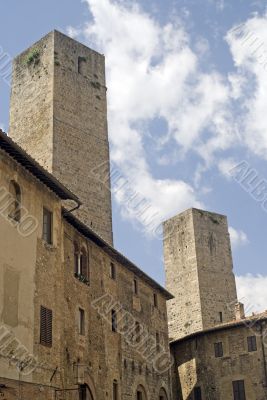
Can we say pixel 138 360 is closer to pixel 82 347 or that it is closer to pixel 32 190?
pixel 82 347

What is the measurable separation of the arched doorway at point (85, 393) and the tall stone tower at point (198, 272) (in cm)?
1890

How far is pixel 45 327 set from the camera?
17.3 m

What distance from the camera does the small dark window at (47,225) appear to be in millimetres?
18375

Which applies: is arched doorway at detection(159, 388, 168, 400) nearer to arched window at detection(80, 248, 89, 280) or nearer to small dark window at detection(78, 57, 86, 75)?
arched window at detection(80, 248, 89, 280)

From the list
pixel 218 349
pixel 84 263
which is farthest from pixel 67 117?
pixel 218 349

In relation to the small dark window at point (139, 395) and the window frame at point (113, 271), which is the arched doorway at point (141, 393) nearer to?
the small dark window at point (139, 395)

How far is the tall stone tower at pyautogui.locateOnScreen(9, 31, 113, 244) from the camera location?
97.2 ft

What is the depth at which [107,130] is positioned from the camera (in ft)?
107

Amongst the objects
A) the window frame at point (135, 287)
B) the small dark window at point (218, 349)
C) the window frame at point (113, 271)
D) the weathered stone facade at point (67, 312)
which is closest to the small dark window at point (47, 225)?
the weathered stone facade at point (67, 312)

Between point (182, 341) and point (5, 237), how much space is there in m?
19.9

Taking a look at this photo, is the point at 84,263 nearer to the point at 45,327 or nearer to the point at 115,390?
the point at 45,327

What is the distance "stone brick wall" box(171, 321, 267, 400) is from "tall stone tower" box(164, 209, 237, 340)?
6.03 metres

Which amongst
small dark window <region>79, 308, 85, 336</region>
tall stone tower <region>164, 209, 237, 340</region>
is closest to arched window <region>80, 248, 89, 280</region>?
small dark window <region>79, 308, 85, 336</region>

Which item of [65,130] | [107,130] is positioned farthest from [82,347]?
[107,130]
